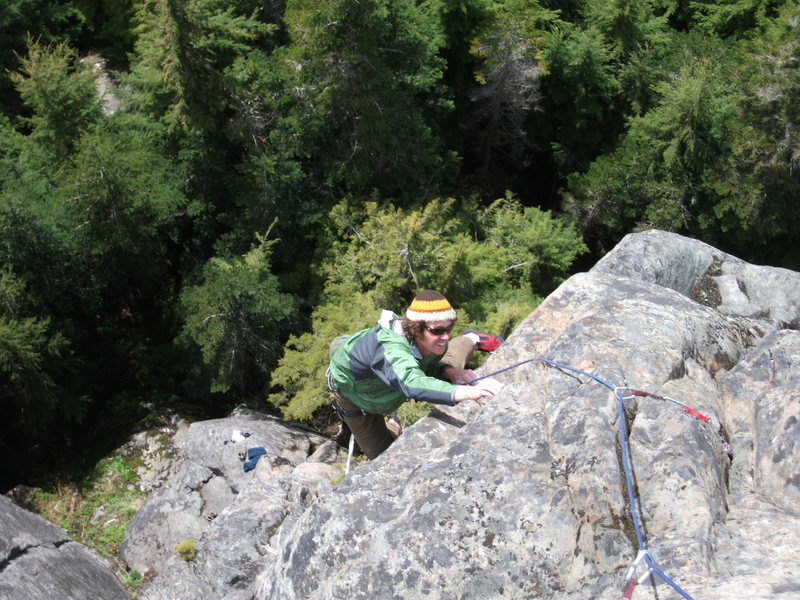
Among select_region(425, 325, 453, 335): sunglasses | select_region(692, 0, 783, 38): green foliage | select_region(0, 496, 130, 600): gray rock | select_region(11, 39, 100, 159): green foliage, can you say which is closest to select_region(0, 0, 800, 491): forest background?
select_region(11, 39, 100, 159): green foliage

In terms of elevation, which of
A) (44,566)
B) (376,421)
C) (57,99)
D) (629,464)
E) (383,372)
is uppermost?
(57,99)

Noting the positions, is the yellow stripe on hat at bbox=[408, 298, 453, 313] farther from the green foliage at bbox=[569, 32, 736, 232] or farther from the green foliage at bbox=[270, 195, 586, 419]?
the green foliage at bbox=[569, 32, 736, 232]

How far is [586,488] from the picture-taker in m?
3.98

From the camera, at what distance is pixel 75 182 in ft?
48.1

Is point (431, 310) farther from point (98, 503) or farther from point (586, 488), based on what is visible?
point (98, 503)

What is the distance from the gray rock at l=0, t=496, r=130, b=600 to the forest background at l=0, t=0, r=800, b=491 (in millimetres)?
3871

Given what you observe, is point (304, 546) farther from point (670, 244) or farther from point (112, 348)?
point (112, 348)

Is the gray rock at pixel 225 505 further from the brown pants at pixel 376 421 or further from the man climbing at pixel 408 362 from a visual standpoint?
the man climbing at pixel 408 362

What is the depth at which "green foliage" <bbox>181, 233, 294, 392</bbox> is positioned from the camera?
1424 cm

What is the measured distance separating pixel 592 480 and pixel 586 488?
58 millimetres

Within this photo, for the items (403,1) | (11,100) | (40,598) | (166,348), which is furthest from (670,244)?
(11,100)

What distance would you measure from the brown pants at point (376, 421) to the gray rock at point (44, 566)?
581 centimetres

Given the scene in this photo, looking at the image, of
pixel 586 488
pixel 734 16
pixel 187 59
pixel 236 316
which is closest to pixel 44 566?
pixel 236 316

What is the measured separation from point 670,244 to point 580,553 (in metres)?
5.12
